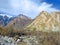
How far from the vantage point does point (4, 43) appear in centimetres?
3462

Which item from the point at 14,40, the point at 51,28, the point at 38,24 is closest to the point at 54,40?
the point at 14,40

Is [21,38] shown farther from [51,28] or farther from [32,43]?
[51,28]

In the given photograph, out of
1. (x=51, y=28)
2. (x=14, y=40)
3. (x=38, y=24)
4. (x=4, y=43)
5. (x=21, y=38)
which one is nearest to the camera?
(x=4, y=43)

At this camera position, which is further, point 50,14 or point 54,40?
point 50,14

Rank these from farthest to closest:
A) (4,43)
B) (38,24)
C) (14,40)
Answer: (38,24) < (14,40) < (4,43)

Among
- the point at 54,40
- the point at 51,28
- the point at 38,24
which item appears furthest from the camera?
the point at 38,24

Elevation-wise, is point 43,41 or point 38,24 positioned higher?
point 38,24

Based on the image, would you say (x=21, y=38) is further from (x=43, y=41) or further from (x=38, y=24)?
(x=38, y=24)

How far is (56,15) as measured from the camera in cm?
9169

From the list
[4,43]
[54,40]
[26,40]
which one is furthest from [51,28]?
[4,43]

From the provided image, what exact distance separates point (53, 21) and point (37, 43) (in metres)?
51.8

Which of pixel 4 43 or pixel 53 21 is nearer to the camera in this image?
pixel 4 43

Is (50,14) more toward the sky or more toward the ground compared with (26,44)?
more toward the sky

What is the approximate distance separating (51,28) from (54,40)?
43.3 m
